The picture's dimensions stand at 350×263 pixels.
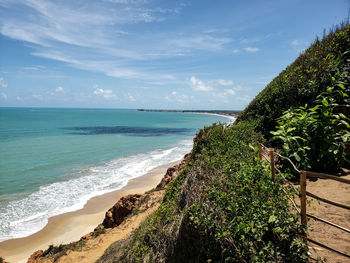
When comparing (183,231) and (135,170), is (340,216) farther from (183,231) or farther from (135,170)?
(135,170)

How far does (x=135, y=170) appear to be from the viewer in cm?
2134

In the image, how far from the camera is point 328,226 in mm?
4238

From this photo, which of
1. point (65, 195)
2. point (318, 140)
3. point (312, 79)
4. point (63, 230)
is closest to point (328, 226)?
point (318, 140)

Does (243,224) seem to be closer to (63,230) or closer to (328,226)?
(328,226)

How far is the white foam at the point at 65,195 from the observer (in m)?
11.7

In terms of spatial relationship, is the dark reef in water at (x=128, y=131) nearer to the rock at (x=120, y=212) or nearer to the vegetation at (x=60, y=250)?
the rock at (x=120, y=212)

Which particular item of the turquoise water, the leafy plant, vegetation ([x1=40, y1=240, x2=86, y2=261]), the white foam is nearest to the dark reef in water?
the turquoise water

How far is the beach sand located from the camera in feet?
32.6

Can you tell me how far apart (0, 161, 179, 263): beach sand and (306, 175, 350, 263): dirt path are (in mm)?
11005

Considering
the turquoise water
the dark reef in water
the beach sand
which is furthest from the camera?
the dark reef in water

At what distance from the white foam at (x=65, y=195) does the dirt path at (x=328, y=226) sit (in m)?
13.0

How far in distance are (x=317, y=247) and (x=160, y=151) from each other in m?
27.4

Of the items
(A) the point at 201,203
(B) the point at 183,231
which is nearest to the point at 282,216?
(A) the point at 201,203

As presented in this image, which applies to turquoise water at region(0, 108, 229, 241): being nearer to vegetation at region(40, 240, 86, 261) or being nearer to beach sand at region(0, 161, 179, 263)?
beach sand at region(0, 161, 179, 263)
